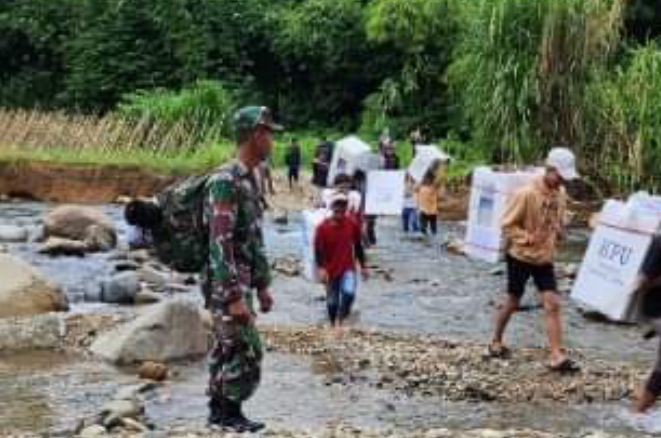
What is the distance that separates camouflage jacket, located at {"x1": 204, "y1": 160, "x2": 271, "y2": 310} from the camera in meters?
7.21

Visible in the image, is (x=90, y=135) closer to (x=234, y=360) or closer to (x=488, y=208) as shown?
(x=488, y=208)

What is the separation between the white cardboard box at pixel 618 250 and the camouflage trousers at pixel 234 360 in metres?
4.47

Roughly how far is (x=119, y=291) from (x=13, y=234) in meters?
7.69

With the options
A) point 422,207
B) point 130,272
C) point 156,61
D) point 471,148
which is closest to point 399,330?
point 130,272

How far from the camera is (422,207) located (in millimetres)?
22531

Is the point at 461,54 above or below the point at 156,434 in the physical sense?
above

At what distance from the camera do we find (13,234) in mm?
22172

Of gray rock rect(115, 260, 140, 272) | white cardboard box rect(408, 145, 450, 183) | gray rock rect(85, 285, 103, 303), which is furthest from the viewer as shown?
white cardboard box rect(408, 145, 450, 183)

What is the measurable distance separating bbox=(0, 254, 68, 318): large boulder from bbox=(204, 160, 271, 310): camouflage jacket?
19.2 feet

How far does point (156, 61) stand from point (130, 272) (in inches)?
1008

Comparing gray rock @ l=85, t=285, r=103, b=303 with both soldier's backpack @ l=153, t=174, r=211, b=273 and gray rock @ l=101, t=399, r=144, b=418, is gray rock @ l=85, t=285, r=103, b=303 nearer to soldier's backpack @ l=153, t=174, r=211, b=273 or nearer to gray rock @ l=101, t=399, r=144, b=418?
gray rock @ l=101, t=399, r=144, b=418

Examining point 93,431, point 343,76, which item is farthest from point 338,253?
point 343,76

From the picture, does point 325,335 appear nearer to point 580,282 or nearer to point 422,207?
point 580,282

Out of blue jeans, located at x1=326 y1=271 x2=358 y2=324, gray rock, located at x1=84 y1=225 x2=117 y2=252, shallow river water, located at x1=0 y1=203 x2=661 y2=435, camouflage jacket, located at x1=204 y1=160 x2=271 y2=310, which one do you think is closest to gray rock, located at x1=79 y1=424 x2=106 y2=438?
shallow river water, located at x1=0 y1=203 x2=661 y2=435
